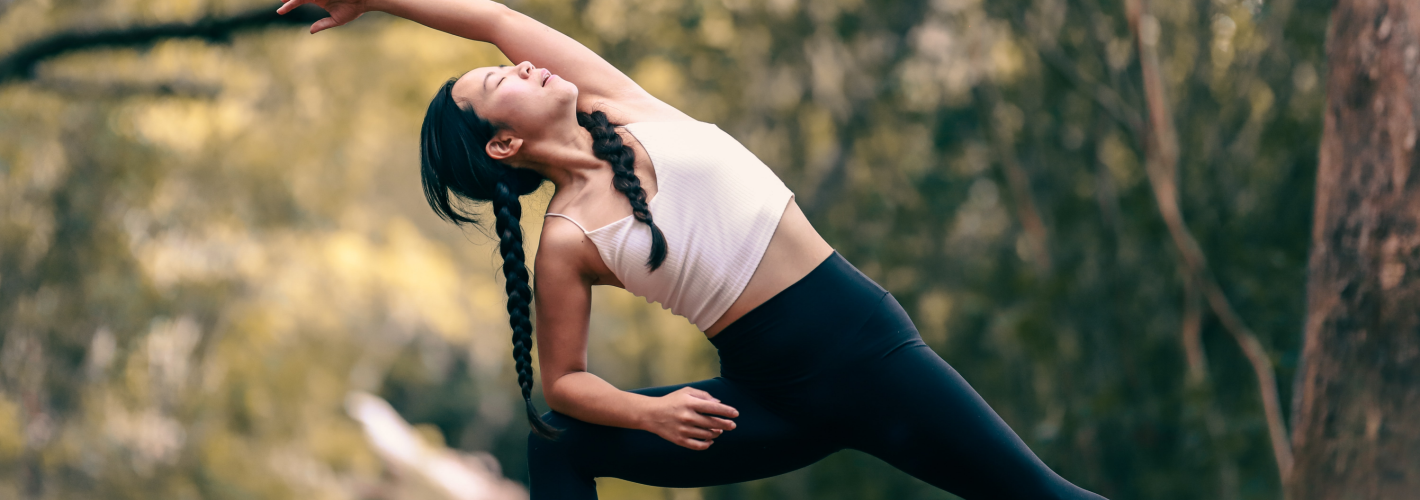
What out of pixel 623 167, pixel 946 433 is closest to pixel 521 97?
pixel 623 167

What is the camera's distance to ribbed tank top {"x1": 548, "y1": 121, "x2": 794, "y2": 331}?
56.4 inches

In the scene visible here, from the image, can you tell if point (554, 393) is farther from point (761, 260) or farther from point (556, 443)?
point (761, 260)

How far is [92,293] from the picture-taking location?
20.2 ft

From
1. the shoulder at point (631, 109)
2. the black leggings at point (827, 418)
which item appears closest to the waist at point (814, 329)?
the black leggings at point (827, 418)

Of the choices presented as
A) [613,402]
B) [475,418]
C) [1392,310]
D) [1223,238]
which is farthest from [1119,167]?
[475,418]

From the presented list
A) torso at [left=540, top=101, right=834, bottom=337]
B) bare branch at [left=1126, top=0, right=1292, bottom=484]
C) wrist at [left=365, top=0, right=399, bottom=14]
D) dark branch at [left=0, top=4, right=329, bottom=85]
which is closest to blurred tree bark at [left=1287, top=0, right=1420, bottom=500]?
torso at [left=540, top=101, right=834, bottom=337]

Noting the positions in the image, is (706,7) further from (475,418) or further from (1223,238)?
(475,418)

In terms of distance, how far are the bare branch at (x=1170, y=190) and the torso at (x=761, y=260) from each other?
7.32 ft

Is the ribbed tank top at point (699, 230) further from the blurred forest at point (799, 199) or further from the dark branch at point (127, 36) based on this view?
the dark branch at point (127, 36)

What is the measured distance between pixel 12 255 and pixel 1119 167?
635 centimetres

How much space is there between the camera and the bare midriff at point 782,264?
1450 mm

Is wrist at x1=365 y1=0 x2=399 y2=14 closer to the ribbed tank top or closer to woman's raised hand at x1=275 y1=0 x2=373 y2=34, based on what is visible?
woman's raised hand at x1=275 y1=0 x2=373 y2=34

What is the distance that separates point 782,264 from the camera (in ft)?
4.82

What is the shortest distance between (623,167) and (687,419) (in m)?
0.39
